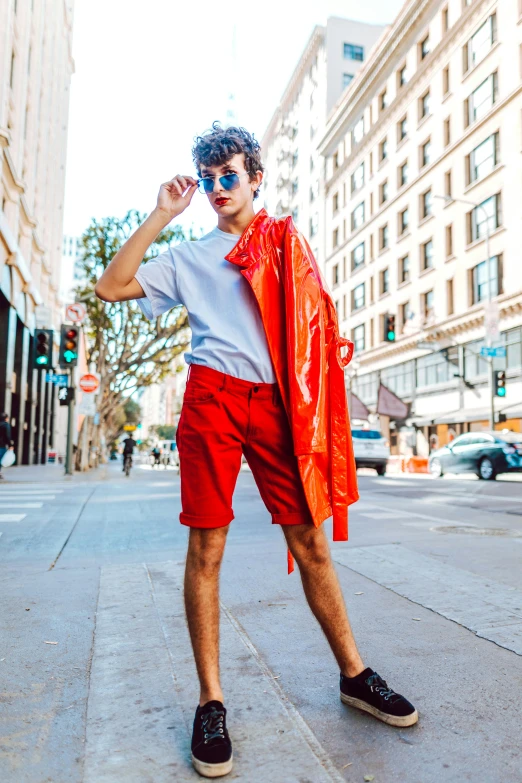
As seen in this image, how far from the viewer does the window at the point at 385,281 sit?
40656mm

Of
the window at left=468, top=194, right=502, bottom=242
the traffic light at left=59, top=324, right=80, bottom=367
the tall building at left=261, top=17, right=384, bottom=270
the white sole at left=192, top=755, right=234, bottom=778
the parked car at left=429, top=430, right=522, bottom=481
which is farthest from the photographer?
the tall building at left=261, top=17, right=384, bottom=270

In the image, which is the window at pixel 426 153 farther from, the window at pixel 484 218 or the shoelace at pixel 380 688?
the shoelace at pixel 380 688

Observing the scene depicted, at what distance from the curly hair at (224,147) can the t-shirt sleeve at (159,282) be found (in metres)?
0.35

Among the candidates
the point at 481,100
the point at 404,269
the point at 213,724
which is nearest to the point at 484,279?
the point at 481,100

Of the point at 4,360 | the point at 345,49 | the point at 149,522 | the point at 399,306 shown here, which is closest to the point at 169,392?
the point at 345,49

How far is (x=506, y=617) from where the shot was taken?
3.27 m

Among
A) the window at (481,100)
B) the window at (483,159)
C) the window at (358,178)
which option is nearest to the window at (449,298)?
the window at (483,159)

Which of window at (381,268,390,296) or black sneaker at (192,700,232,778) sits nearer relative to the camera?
black sneaker at (192,700,232,778)

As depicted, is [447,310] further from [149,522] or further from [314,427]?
[314,427]

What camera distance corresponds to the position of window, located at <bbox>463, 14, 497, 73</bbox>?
98.9 ft

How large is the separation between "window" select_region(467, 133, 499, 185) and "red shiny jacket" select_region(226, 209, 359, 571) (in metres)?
30.6

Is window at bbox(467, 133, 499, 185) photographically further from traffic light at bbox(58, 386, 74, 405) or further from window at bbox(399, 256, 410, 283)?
traffic light at bbox(58, 386, 74, 405)

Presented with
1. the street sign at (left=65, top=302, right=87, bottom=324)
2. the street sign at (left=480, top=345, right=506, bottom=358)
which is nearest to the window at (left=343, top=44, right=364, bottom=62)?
the street sign at (left=480, top=345, right=506, bottom=358)

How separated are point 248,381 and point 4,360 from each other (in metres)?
22.6
